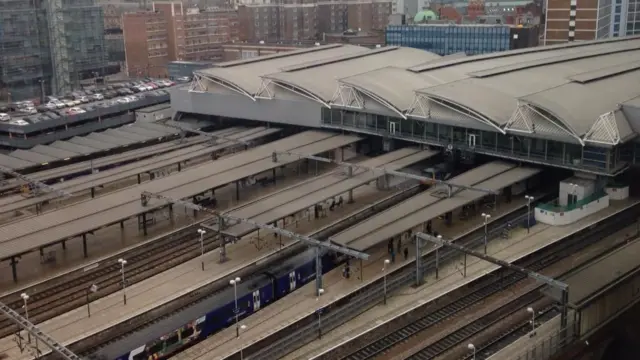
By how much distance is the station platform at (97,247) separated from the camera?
83.9 ft

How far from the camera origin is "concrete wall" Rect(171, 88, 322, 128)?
40.4 metres

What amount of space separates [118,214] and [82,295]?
12.4 feet

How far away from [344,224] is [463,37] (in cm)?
4644

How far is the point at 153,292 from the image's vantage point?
24125mm

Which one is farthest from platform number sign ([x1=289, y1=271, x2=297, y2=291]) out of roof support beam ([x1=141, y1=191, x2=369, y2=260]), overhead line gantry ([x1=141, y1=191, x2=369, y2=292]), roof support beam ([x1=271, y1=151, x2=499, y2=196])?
roof support beam ([x1=271, y1=151, x2=499, y2=196])

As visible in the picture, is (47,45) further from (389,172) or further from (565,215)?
(565,215)

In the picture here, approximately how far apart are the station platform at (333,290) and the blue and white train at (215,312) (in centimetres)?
29

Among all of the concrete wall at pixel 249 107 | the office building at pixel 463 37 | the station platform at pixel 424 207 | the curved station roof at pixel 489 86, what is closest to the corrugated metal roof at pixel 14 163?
the concrete wall at pixel 249 107

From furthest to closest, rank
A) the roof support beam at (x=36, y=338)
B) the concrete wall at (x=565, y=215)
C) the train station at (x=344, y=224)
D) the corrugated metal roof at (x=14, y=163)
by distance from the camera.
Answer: the corrugated metal roof at (x=14, y=163)
the concrete wall at (x=565, y=215)
the train station at (x=344, y=224)
the roof support beam at (x=36, y=338)

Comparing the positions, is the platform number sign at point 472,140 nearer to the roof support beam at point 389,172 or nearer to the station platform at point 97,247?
the roof support beam at point 389,172

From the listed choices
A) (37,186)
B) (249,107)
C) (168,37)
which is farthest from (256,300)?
(168,37)

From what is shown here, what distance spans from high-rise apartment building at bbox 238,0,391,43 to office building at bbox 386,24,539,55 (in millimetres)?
19739

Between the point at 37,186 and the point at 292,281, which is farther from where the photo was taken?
the point at 37,186

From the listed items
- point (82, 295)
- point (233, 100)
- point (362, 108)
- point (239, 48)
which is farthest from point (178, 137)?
point (239, 48)
